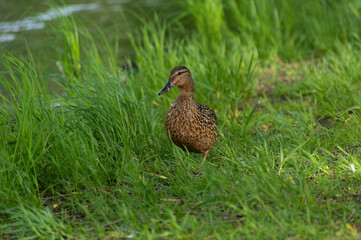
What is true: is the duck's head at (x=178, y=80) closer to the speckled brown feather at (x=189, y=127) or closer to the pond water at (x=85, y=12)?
the speckled brown feather at (x=189, y=127)

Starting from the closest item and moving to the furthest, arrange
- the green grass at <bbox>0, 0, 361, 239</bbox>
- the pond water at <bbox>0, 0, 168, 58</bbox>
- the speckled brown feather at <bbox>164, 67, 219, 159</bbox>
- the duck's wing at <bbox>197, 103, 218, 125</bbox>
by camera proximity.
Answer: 1. the green grass at <bbox>0, 0, 361, 239</bbox>
2. the speckled brown feather at <bbox>164, 67, 219, 159</bbox>
3. the duck's wing at <bbox>197, 103, 218, 125</bbox>
4. the pond water at <bbox>0, 0, 168, 58</bbox>

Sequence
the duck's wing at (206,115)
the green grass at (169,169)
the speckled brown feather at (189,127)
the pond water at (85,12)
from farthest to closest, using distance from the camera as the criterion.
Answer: the pond water at (85,12) → the duck's wing at (206,115) → the speckled brown feather at (189,127) → the green grass at (169,169)

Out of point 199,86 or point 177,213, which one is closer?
point 177,213

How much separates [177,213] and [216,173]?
52 centimetres

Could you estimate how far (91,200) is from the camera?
11.2ft

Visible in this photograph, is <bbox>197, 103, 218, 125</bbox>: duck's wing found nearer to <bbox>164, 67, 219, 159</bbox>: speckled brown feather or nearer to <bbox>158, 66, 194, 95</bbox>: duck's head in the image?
<bbox>164, 67, 219, 159</bbox>: speckled brown feather

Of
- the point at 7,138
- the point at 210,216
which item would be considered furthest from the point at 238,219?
the point at 7,138

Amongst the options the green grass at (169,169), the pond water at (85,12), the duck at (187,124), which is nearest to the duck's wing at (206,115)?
the duck at (187,124)

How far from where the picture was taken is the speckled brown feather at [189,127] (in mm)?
4043

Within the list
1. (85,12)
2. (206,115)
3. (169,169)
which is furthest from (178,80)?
(85,12)

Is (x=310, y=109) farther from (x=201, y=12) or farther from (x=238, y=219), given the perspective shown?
(x=201, y=12)

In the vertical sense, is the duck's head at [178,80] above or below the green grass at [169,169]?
above

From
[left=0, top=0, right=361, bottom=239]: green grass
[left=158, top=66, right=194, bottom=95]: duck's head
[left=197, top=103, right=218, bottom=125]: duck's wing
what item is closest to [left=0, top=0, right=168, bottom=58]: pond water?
[left=0, top=0, right=361, bottom=239]: green grass

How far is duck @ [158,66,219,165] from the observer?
405 cm
